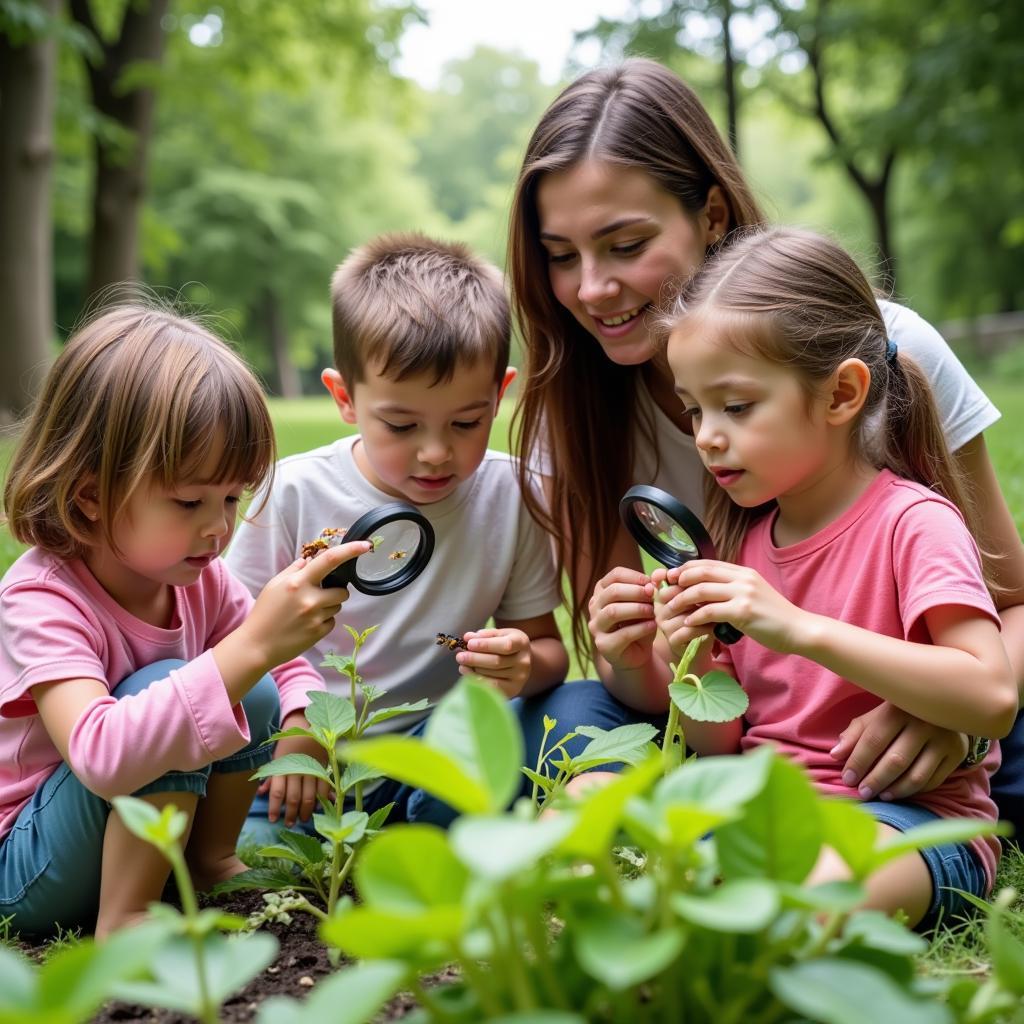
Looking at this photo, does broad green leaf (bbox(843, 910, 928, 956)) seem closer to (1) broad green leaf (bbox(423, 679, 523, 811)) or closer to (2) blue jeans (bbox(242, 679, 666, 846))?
(1) broad green leaf (bbox(423, 679, 523, 811))

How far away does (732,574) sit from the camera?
1.92m

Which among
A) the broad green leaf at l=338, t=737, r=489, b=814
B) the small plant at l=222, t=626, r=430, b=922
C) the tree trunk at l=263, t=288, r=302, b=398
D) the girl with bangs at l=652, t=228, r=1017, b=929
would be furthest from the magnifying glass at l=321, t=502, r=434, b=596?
the tree trunk at l=263, t=288, r=302, b=398

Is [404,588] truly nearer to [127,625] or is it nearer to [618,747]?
[127,625]

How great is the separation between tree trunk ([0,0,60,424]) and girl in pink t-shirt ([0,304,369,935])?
7.57m

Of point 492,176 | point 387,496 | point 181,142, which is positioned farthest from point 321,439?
point 492,176

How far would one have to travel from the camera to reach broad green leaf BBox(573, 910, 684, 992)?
36.2 inches

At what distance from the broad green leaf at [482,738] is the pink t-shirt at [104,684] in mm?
975

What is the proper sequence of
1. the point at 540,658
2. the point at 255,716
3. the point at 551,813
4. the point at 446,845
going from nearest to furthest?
1. the point at 446,845
2. the point at 551,813
3. the point at 255,716
4. the point at 540,658

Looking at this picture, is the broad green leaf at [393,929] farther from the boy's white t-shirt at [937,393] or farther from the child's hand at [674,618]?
the boy's white t-shirt at [937,393]

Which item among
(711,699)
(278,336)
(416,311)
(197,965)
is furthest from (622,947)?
(278,336)

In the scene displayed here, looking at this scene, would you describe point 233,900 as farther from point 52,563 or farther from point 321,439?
point 321,439

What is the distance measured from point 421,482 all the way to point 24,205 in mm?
8429

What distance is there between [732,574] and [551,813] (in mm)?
493

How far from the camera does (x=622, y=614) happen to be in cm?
229
